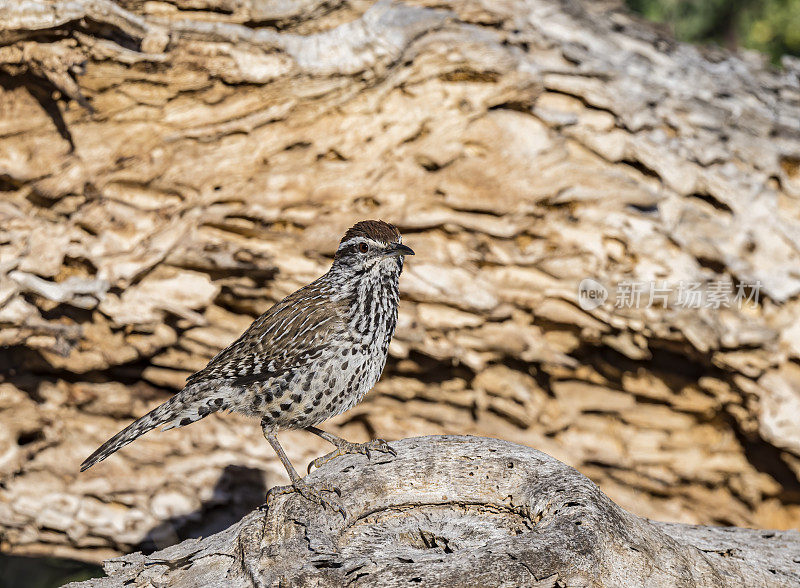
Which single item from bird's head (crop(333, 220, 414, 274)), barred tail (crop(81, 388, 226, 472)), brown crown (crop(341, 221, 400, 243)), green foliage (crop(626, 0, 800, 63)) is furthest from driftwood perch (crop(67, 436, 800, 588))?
green foliage (crop(626, 0, 800, 63))

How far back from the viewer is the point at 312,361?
4.57 m

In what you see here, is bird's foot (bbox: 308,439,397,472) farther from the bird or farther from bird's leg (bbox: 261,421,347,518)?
bird's leg (bbox: 261,421,347,518)

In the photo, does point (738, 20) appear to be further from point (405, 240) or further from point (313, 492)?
point (313, 492)

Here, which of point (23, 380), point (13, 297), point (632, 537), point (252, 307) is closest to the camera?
point (632, 537)

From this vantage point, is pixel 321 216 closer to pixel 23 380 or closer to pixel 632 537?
pixel 23 380

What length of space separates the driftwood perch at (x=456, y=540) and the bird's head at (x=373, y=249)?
44.9 inches

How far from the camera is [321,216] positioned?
761 centimetres

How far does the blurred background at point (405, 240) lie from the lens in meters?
6.91

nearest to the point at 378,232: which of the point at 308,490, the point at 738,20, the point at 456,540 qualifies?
the point at 308,490

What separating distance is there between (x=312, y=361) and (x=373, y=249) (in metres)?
0.79

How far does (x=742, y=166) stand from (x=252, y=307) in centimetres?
547

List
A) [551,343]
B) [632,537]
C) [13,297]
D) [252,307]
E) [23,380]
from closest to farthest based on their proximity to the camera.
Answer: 1. [632,537]
2. [13,297]
3. [23,380]
4. [252,307]
5. [551,343]

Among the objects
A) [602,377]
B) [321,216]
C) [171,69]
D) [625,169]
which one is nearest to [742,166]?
[625,169]

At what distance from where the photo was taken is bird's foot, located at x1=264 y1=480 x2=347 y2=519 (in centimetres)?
435
